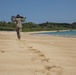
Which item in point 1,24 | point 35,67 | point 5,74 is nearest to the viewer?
point 5,74

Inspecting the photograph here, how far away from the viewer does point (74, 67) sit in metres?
5.45

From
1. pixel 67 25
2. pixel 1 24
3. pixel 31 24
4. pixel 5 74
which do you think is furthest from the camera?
pixel 67 25

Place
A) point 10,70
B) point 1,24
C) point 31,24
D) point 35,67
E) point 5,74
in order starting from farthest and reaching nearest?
point 31,24
point 1,24
point 35,67
point 10,70
point 5,74

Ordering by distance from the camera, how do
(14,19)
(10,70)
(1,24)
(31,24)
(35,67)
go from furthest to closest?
(31,24) < (1,24) < (14,19) < (35,67) < (10,70)

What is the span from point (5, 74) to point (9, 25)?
348ft

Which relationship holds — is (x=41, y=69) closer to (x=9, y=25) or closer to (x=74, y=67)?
(x=74, y=67)

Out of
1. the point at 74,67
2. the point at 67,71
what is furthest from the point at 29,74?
the point at 74,67

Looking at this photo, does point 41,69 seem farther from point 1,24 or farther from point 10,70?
point 1,24

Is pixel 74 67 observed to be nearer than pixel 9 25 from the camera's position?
Yes

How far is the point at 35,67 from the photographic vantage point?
17.5 ft

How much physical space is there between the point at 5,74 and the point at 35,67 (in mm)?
875

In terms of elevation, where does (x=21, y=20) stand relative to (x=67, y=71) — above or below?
above

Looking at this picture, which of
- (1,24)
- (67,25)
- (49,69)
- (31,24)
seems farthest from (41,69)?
(67,25)

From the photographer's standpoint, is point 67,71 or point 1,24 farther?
point 1,24
